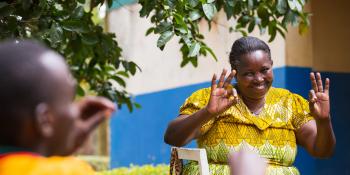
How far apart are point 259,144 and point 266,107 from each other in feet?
0.71

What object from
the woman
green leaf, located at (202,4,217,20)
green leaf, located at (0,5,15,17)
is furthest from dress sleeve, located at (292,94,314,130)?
green leaf, located at (0,5,15,17)

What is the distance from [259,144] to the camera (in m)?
3.43

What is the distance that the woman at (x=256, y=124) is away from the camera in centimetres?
337

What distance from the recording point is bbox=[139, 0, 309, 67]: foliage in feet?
12.5

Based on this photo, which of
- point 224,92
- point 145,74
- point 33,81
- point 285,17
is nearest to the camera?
point 33,81

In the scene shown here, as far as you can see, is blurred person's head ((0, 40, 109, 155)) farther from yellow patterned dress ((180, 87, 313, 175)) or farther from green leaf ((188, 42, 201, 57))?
green leaf ((188, 42, 201, 57))

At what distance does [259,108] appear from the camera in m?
3.56

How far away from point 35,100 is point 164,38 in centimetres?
235

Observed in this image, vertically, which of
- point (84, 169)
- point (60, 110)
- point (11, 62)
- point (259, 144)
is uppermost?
point (11, 62)


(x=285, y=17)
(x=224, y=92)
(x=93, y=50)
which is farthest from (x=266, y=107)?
(x=93, y=50)

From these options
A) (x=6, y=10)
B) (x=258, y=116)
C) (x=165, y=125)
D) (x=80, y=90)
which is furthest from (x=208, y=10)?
(x=165, y=125)

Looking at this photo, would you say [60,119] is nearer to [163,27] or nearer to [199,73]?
[163,27]

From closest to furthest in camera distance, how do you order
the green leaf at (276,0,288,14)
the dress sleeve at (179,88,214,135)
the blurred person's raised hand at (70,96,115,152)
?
1. the blurred person's raised hand at (70,96,115,152)
2. the dress sleeve at (179,88,214,135)
3. the green leaf at (276,0,288,14)

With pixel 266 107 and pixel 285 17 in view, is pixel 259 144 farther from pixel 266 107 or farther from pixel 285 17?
pixel 285 17
